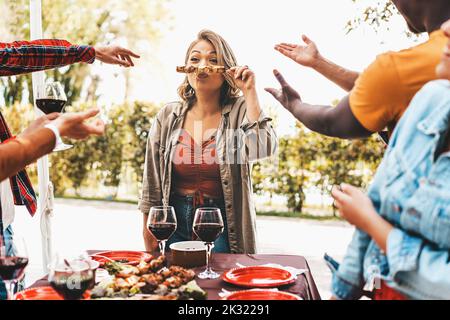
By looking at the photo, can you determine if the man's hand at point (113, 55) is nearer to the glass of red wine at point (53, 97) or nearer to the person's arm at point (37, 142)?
the glass of red wine at point (53, 97)

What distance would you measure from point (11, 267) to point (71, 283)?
166mm

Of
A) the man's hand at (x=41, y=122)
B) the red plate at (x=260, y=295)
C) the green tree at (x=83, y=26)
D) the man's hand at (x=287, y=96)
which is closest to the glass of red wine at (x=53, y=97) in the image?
the man's hand at (x=41, y=122)

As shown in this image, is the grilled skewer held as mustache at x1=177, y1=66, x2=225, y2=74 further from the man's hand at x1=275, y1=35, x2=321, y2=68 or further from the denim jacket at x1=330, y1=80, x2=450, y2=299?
the denim jacket at x1=330, y1=80, x2=450, y2=299

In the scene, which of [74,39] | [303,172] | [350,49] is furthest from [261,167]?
[74,39]

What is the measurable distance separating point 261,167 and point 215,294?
592 cm

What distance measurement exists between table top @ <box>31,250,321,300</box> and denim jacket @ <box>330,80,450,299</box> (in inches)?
24.0

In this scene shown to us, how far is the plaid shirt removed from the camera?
208 centimetres

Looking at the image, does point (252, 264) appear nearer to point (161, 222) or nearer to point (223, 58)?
point (161, 222)

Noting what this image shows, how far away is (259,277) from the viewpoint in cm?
182

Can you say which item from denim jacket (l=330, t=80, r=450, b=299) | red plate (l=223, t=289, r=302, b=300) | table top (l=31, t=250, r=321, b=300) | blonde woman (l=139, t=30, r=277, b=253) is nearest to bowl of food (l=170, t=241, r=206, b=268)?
table top (l=31, t=250, r=321, b=300)

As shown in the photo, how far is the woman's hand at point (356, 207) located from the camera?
1134 millimetres

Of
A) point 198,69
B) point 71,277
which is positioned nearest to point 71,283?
point 71,277
